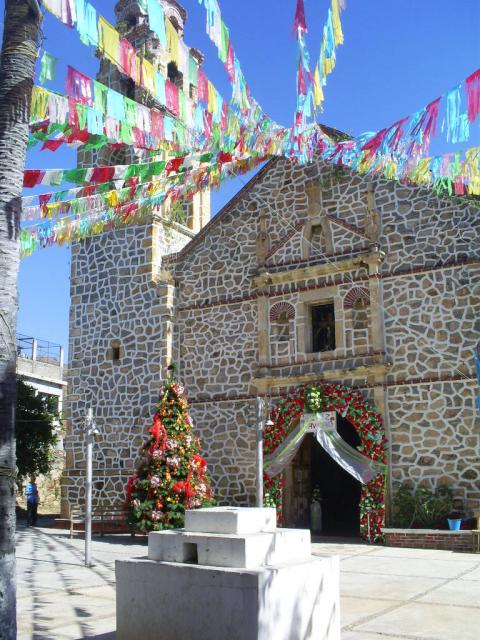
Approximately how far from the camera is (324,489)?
20.3 meters

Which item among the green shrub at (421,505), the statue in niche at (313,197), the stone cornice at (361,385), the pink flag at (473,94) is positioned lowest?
the green shrub at (421,505)

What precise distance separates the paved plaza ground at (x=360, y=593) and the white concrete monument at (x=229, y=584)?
0.70 meters

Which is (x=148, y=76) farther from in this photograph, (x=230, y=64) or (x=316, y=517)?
(x=316, y=517)

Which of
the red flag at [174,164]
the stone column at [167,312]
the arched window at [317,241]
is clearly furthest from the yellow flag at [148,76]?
the stone column at [167,312]

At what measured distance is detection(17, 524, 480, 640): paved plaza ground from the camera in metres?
6.75

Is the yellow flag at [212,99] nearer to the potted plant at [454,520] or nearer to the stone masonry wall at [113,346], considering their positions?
the potted plant at [454,520]

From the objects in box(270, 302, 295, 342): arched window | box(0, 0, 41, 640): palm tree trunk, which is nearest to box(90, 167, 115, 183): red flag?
box(0, 0, 41, 640): palm tree trunk

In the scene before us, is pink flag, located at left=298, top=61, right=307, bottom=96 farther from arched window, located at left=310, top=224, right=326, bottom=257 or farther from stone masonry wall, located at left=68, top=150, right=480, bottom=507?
arched window, located at left=310, top=224, right=326, bottom=257

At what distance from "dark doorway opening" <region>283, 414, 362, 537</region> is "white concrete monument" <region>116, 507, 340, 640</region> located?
9.96 m

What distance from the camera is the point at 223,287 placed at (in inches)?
693

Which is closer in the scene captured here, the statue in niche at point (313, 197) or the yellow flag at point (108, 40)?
the yellow flag at point (108, 40)

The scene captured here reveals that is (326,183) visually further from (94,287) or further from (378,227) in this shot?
(94,287)

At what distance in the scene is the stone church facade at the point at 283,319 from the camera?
1444cm

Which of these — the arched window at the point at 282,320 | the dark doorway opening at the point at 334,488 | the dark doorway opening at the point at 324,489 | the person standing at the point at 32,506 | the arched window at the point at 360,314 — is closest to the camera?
the arched window at the point at 360,314
